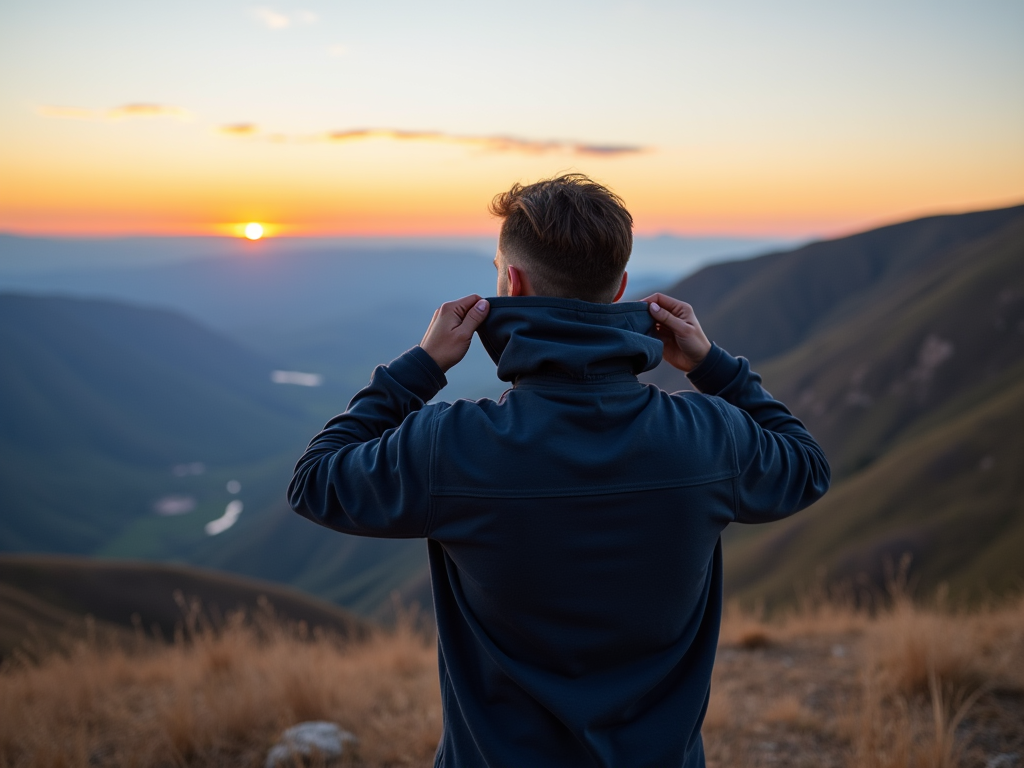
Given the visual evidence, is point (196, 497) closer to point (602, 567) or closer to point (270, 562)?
point (270, 562)

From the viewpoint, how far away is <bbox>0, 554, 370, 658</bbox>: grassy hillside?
3005 cm

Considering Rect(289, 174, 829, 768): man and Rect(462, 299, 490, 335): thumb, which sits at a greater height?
Rect(462, 299, 490, 335): thumb

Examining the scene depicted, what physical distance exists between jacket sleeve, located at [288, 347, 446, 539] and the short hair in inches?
15.1

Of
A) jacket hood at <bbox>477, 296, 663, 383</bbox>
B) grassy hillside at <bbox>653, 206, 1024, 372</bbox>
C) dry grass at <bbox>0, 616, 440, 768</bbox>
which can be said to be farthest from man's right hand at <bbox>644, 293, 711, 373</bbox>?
grassy hillside at <bbox>653, 206, 1024, 372</bbox>

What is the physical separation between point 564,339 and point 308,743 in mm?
3616

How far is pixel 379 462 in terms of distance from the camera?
5.36ft

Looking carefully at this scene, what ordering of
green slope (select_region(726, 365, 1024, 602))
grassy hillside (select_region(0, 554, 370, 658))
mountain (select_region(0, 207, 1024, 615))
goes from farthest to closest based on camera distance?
mountain (select_region(0, 207, 1024, 615)), green slope (select_region(726, 365, 1024, 602)), grassy hillside (select_region(0, 554, 370, 658))

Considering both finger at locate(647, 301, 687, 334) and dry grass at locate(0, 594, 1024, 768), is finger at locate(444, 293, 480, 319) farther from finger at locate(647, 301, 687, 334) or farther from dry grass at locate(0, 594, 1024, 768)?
dry grass at locate(0, 594, 1024, 768)

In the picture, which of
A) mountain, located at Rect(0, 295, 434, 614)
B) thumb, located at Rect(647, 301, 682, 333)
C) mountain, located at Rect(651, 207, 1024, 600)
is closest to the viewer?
thumb, located at Rect(647, 301, 682, 333)

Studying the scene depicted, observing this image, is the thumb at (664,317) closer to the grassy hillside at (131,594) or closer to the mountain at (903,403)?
the grassy hillside at (131,594)

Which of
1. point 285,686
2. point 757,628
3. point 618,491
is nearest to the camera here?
point 618,491

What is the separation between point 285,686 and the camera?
4.99 metres

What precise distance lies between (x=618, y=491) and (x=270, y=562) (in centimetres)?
12251

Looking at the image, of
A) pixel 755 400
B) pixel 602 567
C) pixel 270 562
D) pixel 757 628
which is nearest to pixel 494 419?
pixel 602 567
